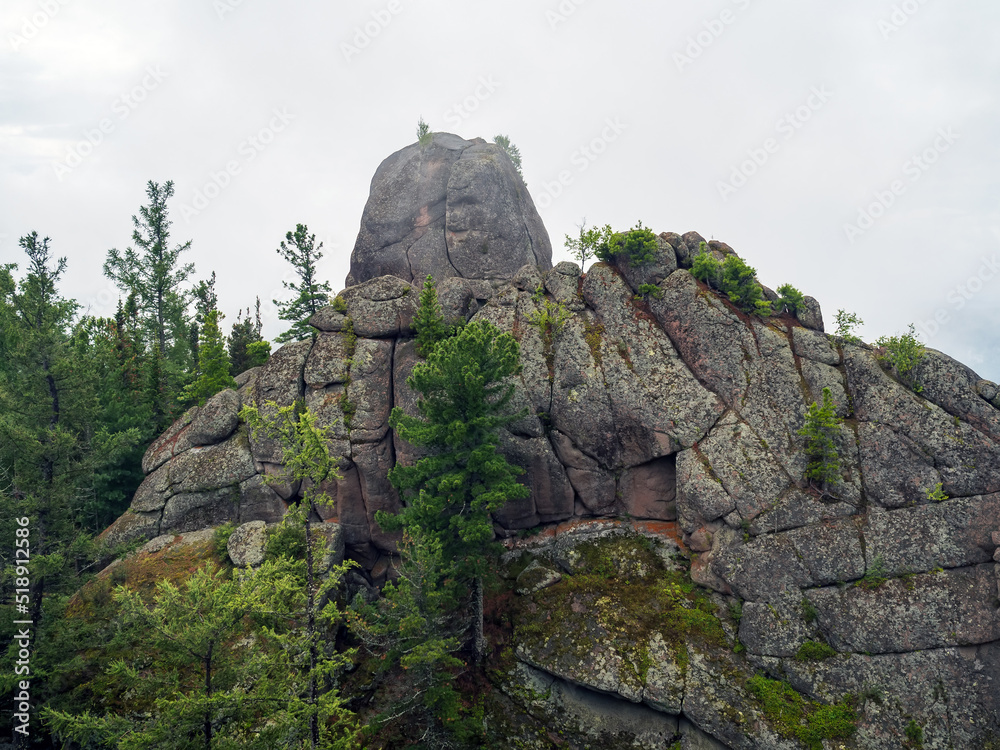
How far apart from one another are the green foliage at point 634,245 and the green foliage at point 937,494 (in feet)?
54.4

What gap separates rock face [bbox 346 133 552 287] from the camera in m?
40.7

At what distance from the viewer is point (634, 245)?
29.2m

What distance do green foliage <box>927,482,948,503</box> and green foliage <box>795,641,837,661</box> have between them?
775cm

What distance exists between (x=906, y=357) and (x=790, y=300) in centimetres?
584

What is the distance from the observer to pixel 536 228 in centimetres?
4600

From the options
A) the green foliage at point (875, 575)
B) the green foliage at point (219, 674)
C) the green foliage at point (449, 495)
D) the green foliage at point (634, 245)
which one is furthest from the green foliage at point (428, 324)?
the green foliage at point (875, 575)

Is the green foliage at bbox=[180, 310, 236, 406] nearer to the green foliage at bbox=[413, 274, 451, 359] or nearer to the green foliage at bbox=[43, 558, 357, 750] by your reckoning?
the green foliage at bbox=[413, 274, 451, 359]

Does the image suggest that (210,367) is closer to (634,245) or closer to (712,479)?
(634,245)

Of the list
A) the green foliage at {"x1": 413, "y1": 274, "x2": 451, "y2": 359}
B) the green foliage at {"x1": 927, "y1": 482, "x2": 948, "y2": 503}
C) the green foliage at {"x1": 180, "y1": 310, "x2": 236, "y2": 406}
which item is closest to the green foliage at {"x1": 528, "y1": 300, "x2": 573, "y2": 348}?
the green foliage at {"x1": 413, "y1": 274, "x2": 451, "y2": 359}

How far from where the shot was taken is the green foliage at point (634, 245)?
29094 millimetres

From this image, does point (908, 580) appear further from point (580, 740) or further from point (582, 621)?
point (580, 740)

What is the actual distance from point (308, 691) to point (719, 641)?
16.2 meters

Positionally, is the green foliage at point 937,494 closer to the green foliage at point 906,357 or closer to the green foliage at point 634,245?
the green foliage at point 906,357

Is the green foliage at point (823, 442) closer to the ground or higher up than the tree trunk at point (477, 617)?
higher up
